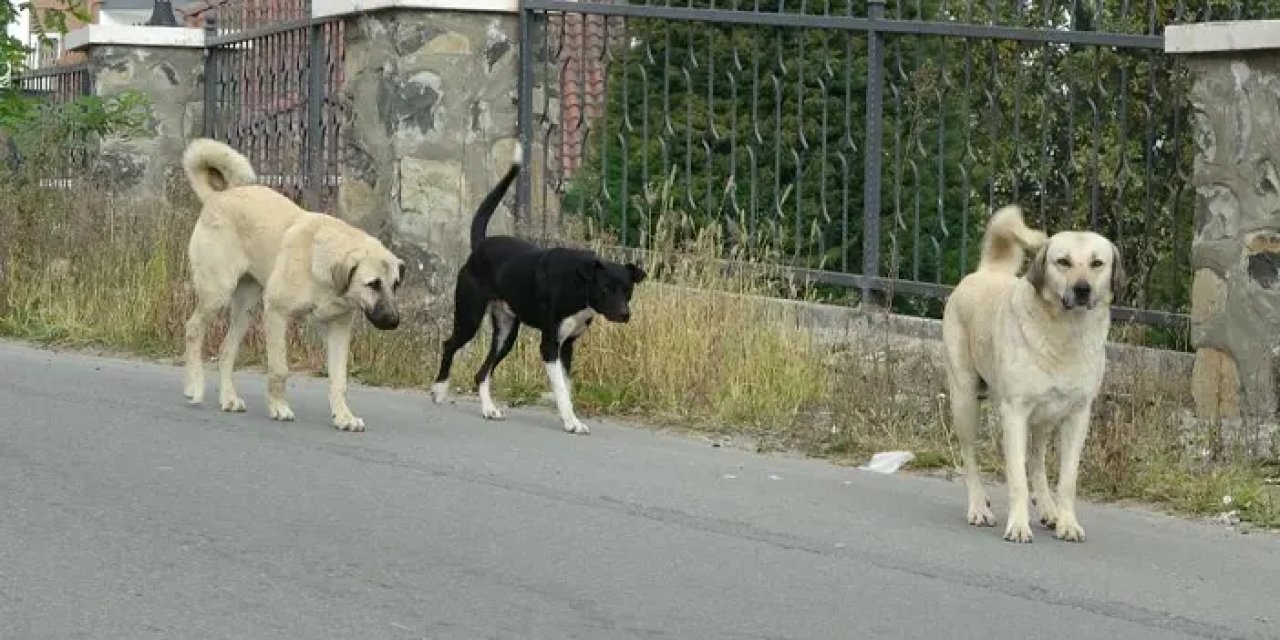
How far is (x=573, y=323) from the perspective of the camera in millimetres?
11109

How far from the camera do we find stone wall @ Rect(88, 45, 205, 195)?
18.5 m

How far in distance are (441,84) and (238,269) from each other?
9.90ft

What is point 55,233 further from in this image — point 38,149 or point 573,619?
point 573,619

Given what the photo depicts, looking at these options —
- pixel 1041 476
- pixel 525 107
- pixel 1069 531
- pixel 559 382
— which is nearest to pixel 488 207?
pixel 559 382

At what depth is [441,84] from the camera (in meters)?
14.0

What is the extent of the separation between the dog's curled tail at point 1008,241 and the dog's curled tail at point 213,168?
173 inches

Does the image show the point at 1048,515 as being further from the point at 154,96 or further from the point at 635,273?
the point at 154,96

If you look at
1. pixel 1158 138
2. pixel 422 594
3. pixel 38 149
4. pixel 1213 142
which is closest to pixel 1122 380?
pixel 1213 142

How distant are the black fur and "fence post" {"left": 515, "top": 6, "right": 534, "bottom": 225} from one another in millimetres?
1920

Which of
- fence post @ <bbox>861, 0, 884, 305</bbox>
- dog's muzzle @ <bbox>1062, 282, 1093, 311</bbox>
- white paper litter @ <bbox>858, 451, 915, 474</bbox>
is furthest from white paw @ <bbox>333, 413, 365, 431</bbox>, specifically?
dog's muzzle @ <bbox>1062, 282, 1093, 311</bbox>

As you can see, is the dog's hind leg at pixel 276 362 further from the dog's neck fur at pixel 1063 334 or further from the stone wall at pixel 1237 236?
the stone wall at pixel 1237 236

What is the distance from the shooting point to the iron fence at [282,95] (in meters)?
15.7

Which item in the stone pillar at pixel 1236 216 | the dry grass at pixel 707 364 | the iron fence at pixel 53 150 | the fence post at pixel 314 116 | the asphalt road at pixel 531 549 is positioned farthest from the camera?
the iron fence at pixel 53 150

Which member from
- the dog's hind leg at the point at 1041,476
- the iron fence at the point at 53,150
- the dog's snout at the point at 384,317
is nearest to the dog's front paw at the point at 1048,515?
the dog's hind leg at the point at 1041,476
